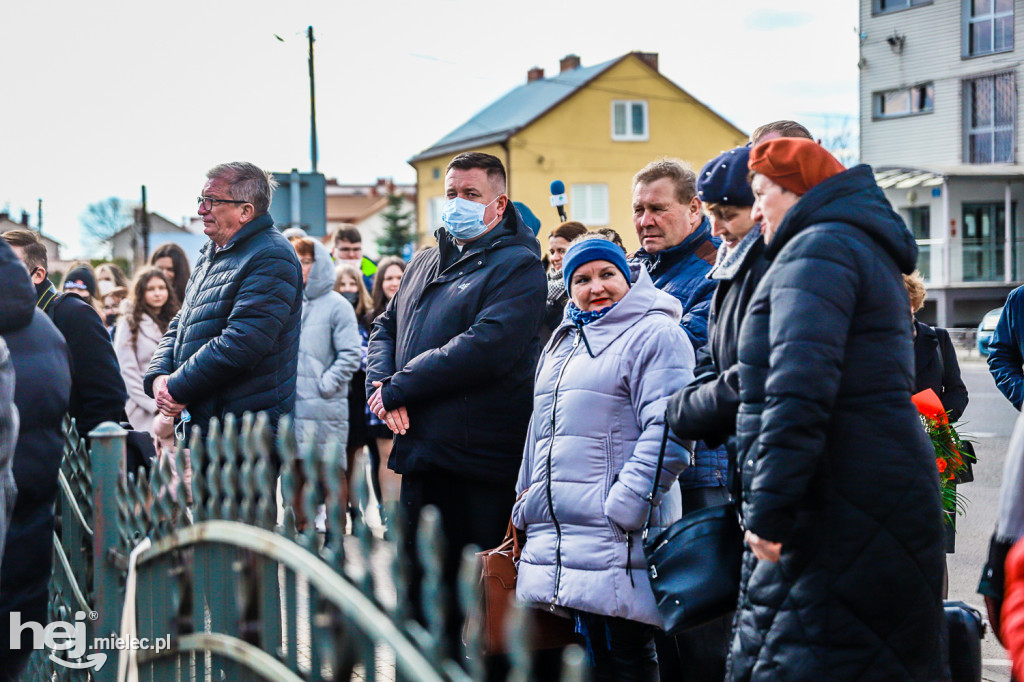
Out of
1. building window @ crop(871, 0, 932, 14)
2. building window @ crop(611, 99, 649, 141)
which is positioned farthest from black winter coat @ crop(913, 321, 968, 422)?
building window @ crop(611, 99, 649, 141)

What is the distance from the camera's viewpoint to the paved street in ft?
18.2

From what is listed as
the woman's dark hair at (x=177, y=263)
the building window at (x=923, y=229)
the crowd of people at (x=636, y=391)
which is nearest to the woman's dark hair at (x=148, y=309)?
the woman's dark hair at (x=177, y=263)

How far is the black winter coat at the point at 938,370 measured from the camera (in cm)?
571

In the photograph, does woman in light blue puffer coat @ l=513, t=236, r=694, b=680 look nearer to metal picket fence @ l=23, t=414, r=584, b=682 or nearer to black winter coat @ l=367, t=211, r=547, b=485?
black winter coat @ l=367, t=211, r=547, b=485

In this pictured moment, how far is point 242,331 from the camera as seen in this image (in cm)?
525

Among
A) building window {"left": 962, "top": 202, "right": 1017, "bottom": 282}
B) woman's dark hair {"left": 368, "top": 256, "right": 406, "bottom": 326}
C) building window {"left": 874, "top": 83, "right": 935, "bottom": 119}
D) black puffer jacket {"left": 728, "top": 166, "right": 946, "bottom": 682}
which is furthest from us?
building window {"left": 874, "top": 83, "right": 935, "bottom": 119}

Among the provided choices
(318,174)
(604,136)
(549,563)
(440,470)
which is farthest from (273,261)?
(604,136)

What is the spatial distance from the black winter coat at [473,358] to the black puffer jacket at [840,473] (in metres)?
1.83

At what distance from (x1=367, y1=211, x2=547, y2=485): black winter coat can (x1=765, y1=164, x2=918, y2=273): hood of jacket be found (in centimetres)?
180

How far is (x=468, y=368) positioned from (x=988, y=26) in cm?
3491

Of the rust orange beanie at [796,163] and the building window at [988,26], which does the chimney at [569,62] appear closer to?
the building window at [988,26]

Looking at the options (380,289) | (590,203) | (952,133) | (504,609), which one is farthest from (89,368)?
(590,203)

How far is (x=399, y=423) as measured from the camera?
4.95m

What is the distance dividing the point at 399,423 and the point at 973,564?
4.17 meters
